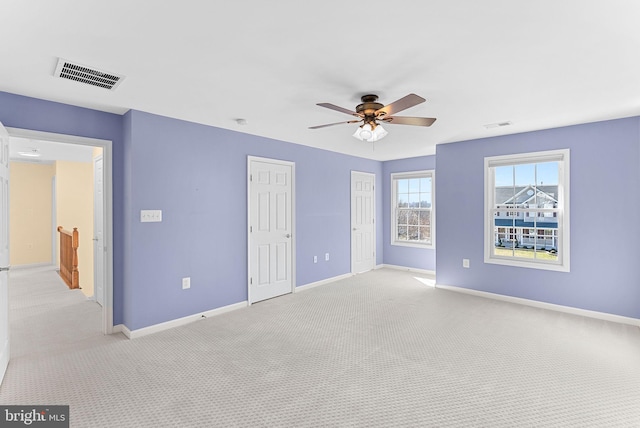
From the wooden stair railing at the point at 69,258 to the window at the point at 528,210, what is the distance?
6.67m

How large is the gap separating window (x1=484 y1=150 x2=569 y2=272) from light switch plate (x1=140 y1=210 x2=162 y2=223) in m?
4.52

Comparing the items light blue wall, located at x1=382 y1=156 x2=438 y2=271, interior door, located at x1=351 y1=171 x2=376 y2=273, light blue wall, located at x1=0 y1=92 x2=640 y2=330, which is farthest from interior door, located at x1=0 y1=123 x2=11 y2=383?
light blue wall, located at x1=382 y1=156 x2=438 y2=271

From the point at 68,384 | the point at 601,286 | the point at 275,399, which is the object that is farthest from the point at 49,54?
the point at 601,286

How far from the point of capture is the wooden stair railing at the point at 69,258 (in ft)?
17.7

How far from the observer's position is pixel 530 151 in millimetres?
4457

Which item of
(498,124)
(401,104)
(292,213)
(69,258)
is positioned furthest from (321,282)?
(69,258)

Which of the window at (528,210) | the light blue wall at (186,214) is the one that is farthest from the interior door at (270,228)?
the window at (528,210)

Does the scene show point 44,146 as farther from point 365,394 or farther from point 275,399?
point 365,394

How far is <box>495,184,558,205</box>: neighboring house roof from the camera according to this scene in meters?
4.42

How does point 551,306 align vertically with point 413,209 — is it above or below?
below

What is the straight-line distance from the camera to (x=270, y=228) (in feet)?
15.8

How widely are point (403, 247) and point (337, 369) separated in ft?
14.9

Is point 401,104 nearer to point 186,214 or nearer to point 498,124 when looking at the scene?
point 498,124

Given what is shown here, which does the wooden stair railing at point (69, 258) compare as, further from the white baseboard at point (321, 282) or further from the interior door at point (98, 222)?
the white baseboard at point (321, 282)
